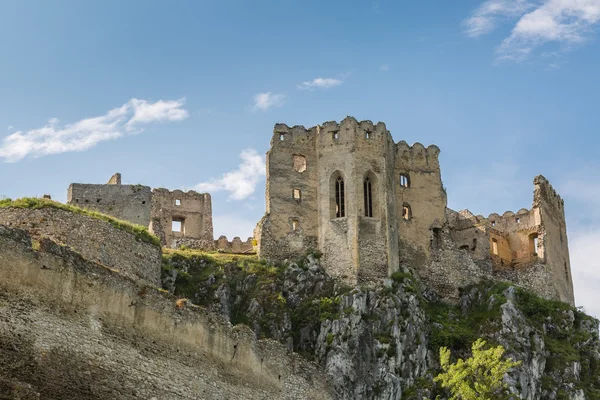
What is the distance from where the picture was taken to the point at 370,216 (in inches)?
2078

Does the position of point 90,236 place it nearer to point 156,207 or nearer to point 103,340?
point 103,340

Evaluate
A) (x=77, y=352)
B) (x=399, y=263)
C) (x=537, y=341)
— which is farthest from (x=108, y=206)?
(x=77, y=352)

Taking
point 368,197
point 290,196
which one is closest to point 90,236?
point 290,196

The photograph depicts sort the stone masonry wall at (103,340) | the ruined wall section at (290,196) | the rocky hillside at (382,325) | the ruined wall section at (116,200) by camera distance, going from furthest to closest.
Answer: the ruined wall section at (116,200), the ruined wall section at (290,196), the rocky hillside at (382,325), the stone masonry wall at (103,340)

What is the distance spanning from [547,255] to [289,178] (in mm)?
15536

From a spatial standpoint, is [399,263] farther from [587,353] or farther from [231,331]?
[231,331]

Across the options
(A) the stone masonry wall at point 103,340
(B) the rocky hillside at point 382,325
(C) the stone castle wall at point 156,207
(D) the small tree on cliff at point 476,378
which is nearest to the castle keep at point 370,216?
(B) the rocky hillside at point 382,325

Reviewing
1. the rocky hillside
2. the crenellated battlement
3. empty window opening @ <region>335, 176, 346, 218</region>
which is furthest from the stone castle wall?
the crenellated battlement

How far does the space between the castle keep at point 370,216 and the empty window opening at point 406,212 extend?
0.05m

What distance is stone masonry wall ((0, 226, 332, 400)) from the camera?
2605cm

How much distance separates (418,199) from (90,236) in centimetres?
2008

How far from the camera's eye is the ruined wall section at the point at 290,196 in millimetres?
52594

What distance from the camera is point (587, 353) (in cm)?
5391

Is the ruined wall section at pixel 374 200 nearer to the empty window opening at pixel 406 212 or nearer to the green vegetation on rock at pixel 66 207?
the empty window opening at pixel 406 212
